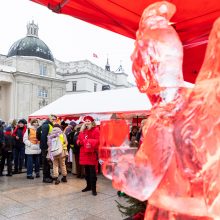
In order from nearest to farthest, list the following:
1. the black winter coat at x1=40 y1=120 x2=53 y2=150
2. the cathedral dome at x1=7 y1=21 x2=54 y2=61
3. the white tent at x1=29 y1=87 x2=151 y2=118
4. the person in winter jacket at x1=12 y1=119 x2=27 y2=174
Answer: the black winter coat at x1=40 y1=120 x2=53 y2=150, the person in winter jacket at x1=12 y1=119 x2=27 y2=174, the white tent at x1=29 y1=87 x2=151 y2=118, the cathedral dome at x1=7 y1=21 x2=54 y2=61

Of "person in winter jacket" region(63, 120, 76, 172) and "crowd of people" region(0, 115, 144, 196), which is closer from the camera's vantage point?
"crowd of people" region(0, 115, 144, 196)

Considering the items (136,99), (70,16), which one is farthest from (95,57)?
(70,16)

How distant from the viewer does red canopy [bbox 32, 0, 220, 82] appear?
7.46 feet

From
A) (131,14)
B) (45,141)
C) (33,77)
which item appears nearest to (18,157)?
(45,141)

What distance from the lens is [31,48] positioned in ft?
184

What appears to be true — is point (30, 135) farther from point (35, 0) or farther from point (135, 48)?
point (135, 48)

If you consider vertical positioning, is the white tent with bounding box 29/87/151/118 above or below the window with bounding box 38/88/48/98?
below

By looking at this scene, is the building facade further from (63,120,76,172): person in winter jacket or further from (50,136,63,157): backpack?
(50,136,63,157): backpack

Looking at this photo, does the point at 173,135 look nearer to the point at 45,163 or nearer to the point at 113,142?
the point at 113,142

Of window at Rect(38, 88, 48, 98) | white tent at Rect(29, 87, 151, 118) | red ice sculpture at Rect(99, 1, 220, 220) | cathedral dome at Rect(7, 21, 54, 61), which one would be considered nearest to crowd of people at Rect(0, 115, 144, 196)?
white tent at Rect(29, 87, 151, 118)

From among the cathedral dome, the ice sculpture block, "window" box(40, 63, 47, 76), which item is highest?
the cathedral dome

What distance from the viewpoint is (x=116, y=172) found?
1.19 m

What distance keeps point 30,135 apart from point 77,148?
1596 mm

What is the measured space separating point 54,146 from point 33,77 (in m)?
45.1
